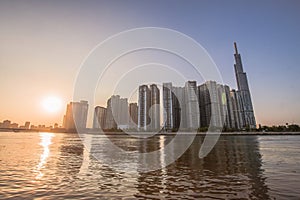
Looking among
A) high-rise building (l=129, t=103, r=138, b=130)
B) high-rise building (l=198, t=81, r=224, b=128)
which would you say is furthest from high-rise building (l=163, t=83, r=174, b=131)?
high-rise building (l=129, t=103, r=138, b=130)

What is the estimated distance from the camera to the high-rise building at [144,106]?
554 ft

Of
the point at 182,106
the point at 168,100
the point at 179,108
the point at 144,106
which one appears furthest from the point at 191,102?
the point at 144,106

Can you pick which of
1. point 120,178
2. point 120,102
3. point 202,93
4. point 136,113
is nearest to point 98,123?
point 136,113

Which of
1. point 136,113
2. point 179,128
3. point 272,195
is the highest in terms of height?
point 136,113

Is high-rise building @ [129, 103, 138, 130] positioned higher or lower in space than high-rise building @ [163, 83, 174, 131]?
lower

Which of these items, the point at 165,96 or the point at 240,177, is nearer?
the point at 240,177

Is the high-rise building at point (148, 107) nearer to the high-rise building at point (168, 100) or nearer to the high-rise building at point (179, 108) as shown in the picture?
the high-rise building at point (168, 100)

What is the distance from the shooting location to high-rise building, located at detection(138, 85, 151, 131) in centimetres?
16900

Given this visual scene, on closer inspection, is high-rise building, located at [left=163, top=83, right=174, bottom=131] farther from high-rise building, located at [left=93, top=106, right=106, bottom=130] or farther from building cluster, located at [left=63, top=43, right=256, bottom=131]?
high-rise building, located at [left=93, top=106, right=106, bottom=130]

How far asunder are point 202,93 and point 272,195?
174m

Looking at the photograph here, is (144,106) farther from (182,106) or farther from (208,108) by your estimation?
(208,108)

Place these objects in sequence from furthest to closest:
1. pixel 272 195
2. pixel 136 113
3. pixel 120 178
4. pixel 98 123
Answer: pixel 98 123 → pixel 136 113 → pixel 120 178 → pixel 272 195

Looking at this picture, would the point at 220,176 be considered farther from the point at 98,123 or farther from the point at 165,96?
the point at 98,123

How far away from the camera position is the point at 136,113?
17725cm
